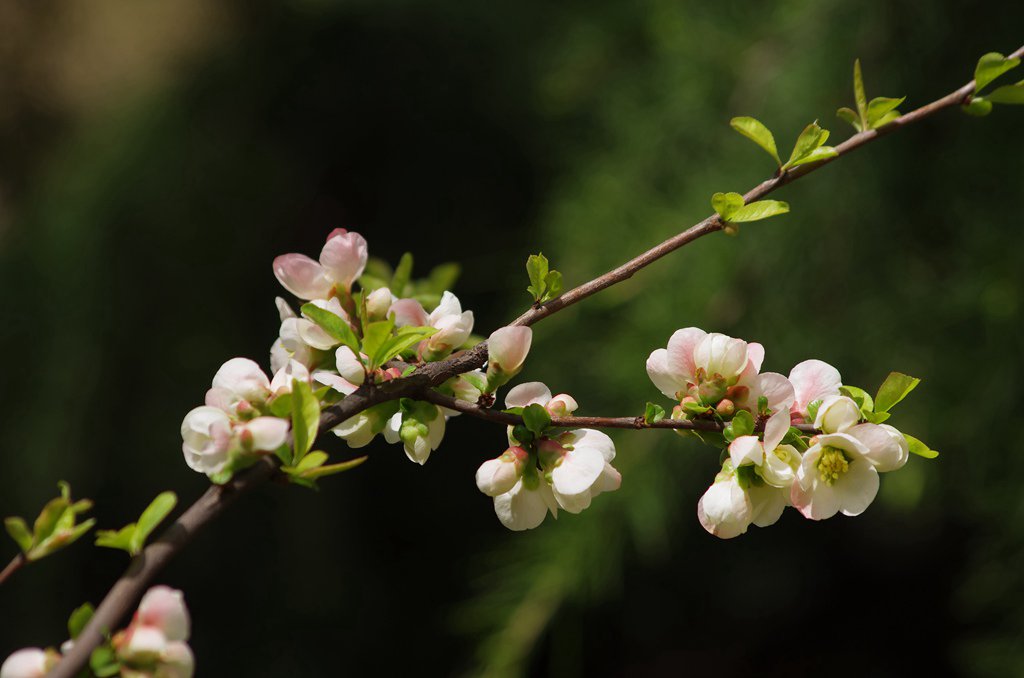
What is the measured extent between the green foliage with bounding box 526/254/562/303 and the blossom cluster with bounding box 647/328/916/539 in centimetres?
4

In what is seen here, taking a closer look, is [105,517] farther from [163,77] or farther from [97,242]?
[163,77]

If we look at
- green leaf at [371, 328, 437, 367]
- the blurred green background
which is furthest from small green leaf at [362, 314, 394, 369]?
the blurred green background

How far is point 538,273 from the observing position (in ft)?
0.90

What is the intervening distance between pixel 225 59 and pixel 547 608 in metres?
0.75

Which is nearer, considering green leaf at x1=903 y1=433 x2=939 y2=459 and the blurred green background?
green leaf at x1=903 y1=433 x2=939 y2=459

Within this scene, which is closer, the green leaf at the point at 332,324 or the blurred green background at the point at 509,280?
the green leaf at the point at 332,324

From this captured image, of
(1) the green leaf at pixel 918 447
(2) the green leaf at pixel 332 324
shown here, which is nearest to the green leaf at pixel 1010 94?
(1) the green leaf at pixel 918 447

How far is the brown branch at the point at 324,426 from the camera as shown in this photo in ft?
0.66

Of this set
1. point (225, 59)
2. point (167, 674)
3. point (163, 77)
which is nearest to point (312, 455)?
point (167, 674)

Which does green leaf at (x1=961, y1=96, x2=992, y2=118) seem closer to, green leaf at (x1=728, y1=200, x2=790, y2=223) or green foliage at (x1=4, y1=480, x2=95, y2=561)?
green leaf at (x1=728, y1=200, x2=790, y2=223)

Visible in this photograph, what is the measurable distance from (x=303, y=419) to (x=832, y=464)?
15 cm

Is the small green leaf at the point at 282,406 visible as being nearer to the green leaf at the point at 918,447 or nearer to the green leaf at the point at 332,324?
the green leaf at the point at 332,324

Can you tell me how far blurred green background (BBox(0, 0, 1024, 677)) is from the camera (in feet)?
2.11

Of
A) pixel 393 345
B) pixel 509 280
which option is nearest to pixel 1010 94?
pixel 393 345
